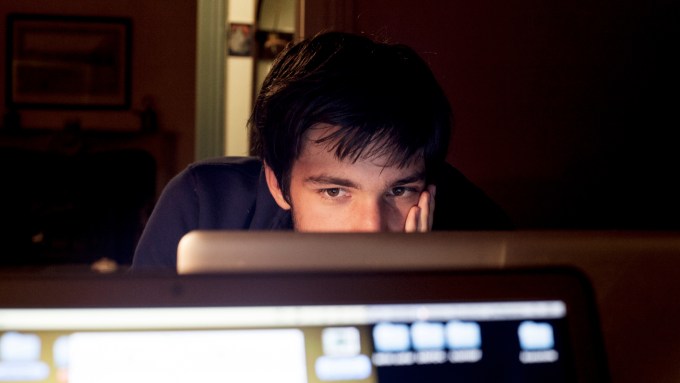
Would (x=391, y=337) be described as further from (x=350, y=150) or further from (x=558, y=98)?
(x=558, y=98)

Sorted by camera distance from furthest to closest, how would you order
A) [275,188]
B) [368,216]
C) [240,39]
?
[240,39] → [275,188] → [368,216]

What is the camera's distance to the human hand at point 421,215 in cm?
102

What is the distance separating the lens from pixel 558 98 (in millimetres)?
1856

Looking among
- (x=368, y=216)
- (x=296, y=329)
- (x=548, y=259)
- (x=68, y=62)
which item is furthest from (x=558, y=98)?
(x=68, y=62)

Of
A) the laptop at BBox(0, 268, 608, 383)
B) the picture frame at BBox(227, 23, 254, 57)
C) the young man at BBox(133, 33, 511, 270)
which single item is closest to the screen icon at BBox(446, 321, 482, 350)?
the laptop at BBox(0, 268, 608, 383)

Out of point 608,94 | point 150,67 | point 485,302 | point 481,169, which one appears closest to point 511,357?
point 485,302

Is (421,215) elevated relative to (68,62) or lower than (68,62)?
lower

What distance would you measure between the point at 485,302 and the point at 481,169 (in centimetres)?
145

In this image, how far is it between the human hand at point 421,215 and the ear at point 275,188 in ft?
0.88

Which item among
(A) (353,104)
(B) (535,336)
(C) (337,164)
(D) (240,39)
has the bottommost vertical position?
(B) (535,336)

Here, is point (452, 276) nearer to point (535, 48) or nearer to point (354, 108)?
point (354, 108)

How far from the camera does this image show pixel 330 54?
3.86 ft

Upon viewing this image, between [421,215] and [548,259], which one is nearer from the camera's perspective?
[548,259]

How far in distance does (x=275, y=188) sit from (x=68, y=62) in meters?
3.68
